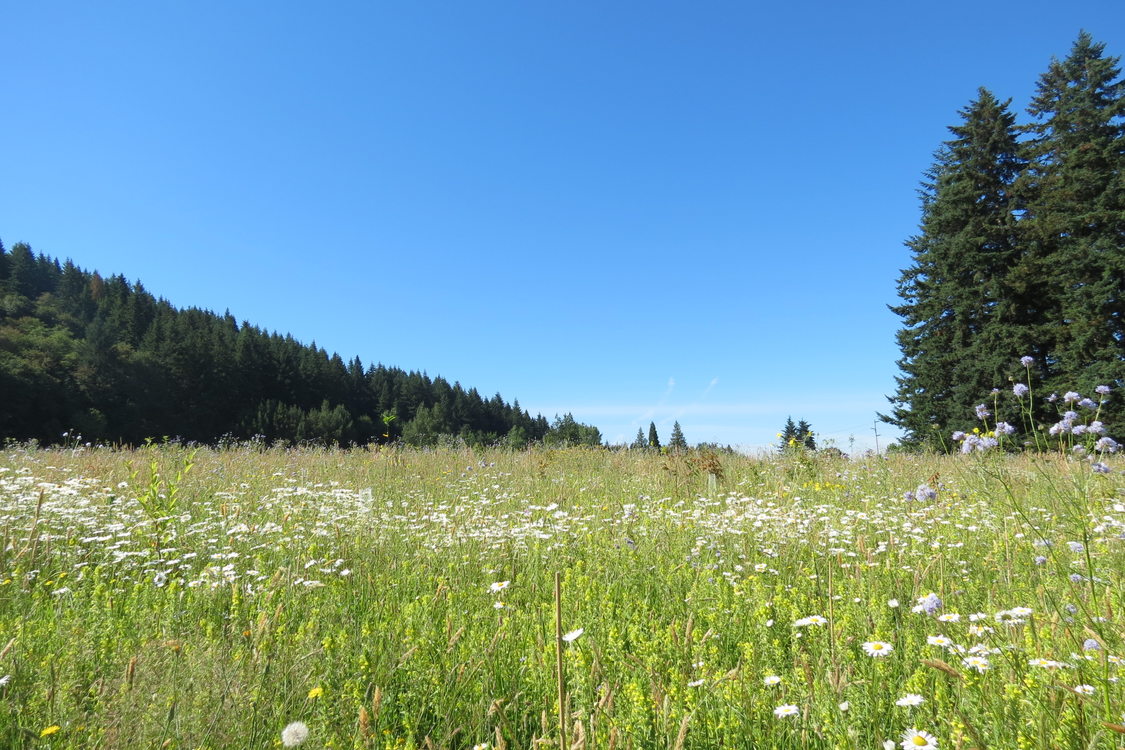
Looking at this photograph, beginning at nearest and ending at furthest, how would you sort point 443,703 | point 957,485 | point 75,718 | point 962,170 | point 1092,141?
1. point 75,718
2. point 443,703
3. point 957,485
4. point 1092,141
5. point 962,170

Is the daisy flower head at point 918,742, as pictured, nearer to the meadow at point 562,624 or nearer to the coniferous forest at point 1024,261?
the meadow at point 562,624

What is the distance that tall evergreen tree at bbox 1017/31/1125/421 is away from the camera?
16.3 meters

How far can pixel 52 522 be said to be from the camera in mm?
4141

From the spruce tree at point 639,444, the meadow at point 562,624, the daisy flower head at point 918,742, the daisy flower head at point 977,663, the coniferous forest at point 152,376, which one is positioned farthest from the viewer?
the coniferous forest at point 152,376

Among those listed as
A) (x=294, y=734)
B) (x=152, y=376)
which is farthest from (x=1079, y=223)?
(x=152, y=376)

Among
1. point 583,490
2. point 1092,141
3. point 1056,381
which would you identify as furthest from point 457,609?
point 1092,141

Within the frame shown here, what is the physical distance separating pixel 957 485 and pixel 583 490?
15.1 ft

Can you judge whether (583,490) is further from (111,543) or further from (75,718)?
(75,718)

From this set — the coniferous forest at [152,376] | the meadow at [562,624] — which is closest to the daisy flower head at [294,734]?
the meadow at [562,624]

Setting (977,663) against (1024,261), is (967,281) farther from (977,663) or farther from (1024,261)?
(977,663)

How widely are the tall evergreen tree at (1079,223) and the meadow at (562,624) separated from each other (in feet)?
52.0

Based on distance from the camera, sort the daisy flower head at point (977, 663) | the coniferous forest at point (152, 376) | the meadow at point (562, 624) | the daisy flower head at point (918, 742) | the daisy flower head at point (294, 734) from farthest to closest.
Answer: the coniferous forest at point (152, 376), the daisy flower head at point (977, 663), the meadow at point (562, 624), the daisy flower head at point (918, 742), the daisy flower head at point (294, 734)

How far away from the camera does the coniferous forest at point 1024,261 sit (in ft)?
54.4

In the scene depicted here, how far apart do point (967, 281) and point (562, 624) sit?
79.2ft
